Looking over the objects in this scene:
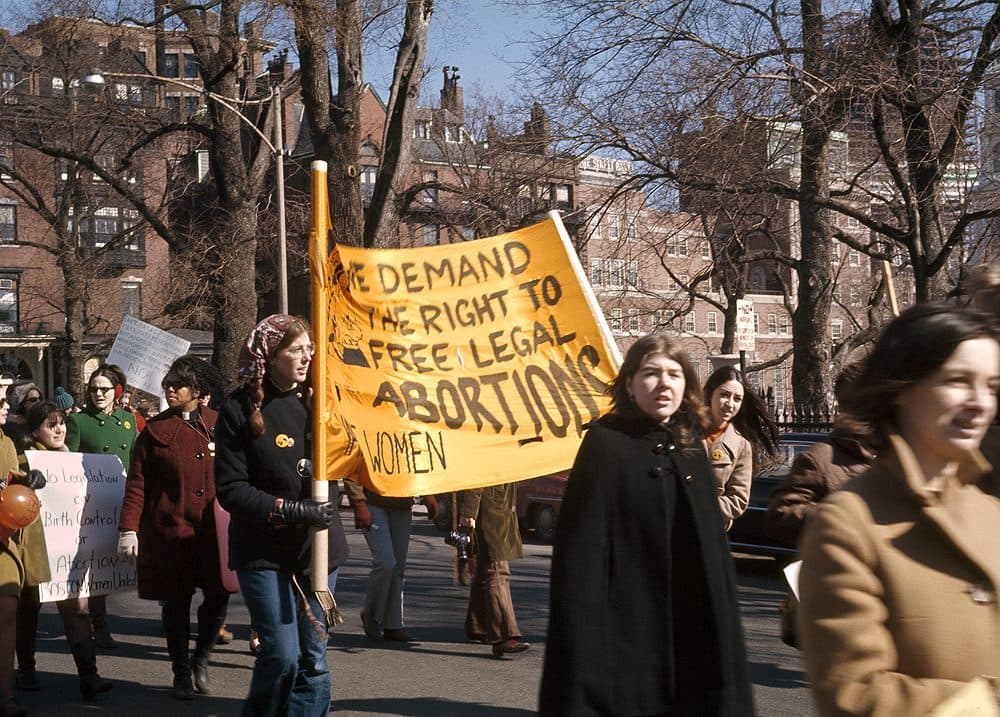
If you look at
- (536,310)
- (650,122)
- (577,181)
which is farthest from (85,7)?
(536,310)

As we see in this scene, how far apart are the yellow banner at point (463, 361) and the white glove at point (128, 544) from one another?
219 centimetres

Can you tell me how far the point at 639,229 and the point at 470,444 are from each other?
14.8 m

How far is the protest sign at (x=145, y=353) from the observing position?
13391mm

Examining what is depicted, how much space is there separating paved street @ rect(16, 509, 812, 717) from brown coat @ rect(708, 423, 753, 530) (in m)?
1.15

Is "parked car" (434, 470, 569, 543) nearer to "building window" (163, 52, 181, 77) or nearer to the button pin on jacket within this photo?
the button pin on jacket

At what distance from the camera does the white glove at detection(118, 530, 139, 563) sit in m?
7.38

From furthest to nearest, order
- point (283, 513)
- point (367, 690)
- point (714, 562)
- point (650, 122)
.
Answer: point (650, 122) → point (367, 690) → point (283, 513) → point (714, 562)

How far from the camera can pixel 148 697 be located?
7.22 m

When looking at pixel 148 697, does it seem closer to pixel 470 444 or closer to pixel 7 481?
pixel 7 481

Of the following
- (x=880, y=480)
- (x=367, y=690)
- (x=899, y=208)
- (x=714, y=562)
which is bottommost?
(x=367, y=690)

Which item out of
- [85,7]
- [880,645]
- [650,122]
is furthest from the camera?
[85,7]

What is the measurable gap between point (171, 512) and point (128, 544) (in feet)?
1.00

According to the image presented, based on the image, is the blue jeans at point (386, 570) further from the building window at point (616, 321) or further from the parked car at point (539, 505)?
the building window at point (616, 321)

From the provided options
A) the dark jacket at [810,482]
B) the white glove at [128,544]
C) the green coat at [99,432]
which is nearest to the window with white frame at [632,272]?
A: the green coat at [99,432]
